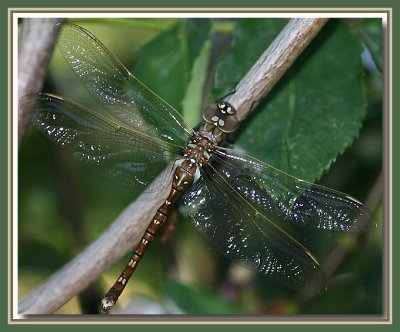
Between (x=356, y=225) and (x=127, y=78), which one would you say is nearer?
(x=356, y=225)

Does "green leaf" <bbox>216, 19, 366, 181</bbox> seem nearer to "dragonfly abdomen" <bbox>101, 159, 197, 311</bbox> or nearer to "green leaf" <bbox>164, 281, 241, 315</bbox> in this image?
"dragonfly abdomen" <bbox>101, 159, 197, 311</bbox>

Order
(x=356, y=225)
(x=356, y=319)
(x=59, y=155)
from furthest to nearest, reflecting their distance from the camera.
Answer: (x=59, y=155) < (x=356, y=319) < (x=356, y=225)

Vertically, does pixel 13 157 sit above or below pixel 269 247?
above

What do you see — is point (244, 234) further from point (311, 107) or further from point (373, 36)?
point (373, 36)

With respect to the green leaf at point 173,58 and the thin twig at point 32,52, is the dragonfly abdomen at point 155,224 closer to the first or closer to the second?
the green leaf at point 173,58

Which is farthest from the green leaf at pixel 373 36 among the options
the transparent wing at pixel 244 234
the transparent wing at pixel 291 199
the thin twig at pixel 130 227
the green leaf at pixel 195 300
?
the green leaf at pixel 195 300

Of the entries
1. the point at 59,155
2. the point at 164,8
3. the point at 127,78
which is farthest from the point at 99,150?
the point at 59,155

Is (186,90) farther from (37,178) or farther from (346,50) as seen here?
(37,178)
